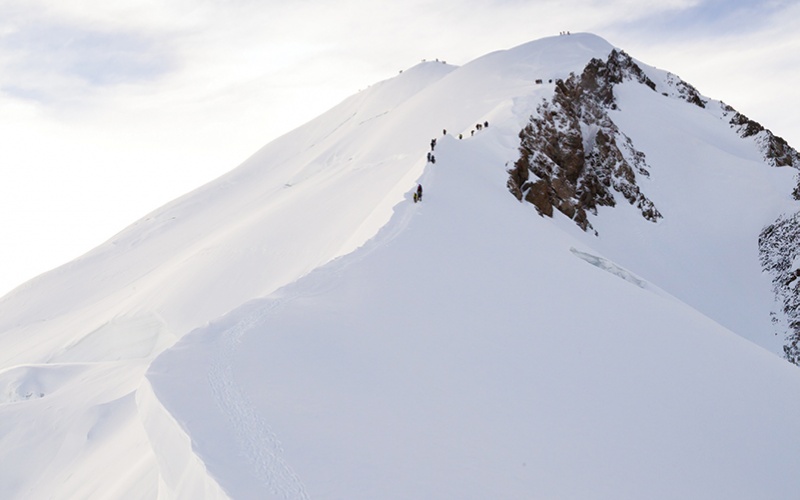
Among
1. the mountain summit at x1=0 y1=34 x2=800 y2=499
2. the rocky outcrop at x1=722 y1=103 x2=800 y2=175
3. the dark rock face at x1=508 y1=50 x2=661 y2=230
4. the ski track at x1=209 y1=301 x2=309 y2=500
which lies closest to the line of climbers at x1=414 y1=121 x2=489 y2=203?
the mountain summit at x1=0 y1=34 x2=800 y2=499

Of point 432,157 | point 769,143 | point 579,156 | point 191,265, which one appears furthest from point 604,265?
Result: point 769,143

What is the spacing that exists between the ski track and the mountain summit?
3cm

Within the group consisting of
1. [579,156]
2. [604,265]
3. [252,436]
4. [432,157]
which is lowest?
[604,265]

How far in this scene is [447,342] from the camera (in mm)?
9914

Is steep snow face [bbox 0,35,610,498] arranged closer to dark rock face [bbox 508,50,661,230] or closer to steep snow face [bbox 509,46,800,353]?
dark rock face [bbox 508,50,661,230]

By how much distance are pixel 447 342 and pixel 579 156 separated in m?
23.6

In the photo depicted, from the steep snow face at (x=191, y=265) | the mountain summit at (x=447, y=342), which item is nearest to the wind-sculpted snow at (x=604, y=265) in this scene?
the mountain summit at (x=447, y=342)

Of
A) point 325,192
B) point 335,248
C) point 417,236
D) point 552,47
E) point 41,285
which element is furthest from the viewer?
point 552,47

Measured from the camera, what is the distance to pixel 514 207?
2050cm

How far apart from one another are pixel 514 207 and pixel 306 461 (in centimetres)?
1582

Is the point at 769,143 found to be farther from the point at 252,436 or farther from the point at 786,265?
the point at 252,436

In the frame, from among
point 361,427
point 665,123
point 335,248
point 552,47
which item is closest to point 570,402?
point 361,427

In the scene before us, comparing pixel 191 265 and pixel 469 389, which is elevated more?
pixel 469 389

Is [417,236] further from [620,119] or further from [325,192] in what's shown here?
[620,119]
